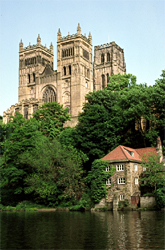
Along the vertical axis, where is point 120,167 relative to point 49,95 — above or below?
below

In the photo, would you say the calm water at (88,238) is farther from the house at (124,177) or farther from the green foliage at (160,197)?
the house at (124,177)

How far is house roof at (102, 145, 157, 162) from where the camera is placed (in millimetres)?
Result: 42562

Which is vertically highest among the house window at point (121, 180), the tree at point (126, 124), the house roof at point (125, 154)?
the tree at point (126, 124)

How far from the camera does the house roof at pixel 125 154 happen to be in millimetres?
42562

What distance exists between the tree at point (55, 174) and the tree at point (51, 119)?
17367 millimetres

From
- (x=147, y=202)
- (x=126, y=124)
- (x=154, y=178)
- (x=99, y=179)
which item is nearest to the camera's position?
(x=147, y=202)

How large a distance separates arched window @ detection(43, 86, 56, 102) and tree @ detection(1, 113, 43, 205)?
55.3 m

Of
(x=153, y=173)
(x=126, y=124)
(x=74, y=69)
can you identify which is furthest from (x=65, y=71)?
(x=153, y=173)

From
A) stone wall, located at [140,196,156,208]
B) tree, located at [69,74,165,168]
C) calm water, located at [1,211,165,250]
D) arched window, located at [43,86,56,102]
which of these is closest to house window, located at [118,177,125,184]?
stone wall, located at [140,196,156,208]

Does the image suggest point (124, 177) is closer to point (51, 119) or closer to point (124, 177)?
point (124, 177)

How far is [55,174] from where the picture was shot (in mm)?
Result: 45406

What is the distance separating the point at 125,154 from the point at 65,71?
229 feet

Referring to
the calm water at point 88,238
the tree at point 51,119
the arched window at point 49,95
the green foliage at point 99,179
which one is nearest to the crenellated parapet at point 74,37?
the arched window at point 49,95

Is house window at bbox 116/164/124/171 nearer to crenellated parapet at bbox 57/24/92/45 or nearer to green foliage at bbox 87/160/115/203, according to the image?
green foliage at bbox 87/160/115/203
